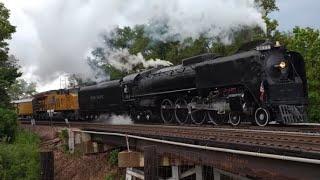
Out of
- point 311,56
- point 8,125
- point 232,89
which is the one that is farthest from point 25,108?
point 232,89

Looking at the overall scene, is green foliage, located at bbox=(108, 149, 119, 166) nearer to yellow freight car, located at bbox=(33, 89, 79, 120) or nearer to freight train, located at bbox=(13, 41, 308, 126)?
freight train, located at bbox=(13, 41, 308, 126)

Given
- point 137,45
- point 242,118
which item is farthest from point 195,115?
point 137,45

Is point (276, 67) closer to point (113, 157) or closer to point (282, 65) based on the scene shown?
point (282, 65)

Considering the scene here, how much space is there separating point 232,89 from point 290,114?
2.77 m

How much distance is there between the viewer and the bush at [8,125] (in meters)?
28.8

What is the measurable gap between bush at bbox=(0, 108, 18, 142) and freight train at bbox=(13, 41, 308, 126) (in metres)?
8.00

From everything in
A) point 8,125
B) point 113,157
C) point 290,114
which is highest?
point 290,114

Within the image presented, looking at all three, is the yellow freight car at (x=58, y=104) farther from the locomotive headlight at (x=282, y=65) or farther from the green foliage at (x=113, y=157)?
the locomotive headlight at (x=282, y=65)

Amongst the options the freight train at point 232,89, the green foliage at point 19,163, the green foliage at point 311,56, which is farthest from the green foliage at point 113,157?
the green foliage at point 311,56

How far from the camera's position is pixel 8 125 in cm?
2956

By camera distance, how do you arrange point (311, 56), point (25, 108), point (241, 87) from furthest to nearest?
point (25, 108) → point (311, 56) → point (241, 87)

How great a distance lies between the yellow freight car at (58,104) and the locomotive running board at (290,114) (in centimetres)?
2208

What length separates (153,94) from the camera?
25.9m

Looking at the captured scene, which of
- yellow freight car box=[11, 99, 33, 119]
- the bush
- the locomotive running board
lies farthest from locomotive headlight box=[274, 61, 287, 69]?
yellow freight car box=[11, 99, 33, 119]
